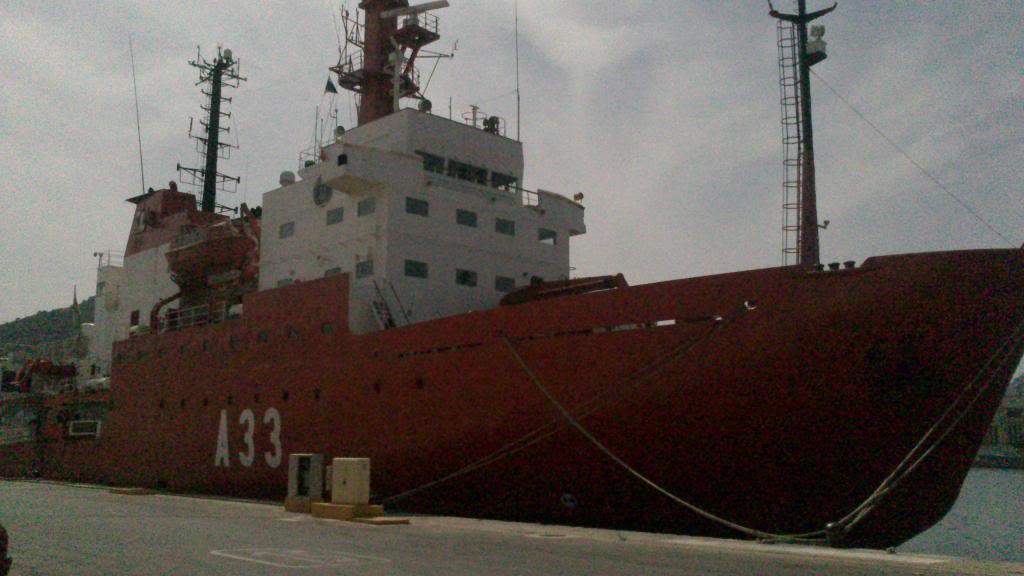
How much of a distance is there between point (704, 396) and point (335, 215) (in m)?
9.27

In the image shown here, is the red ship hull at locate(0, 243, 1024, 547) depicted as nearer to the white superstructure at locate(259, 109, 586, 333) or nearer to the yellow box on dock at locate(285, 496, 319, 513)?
the yellow box on dock at locate(285, 496, 319, 513)

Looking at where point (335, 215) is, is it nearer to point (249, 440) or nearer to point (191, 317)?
point (249, 440)

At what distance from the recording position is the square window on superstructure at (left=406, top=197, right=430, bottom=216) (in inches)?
618

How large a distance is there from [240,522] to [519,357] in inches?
164

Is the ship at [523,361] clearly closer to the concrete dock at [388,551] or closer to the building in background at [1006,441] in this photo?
the concrete dock at [388,551]

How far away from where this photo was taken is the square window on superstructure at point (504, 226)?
1691cm

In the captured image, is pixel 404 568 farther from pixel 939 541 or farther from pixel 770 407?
pixel 939 541

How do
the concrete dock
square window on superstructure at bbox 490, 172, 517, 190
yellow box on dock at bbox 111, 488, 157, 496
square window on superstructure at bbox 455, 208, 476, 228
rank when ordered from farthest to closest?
square window on superstructure at bbox 490, 172, 517, 190 → yellow box on dock at bbox 111, 488, 157, 496 → square window on superstructure at bbox 455, 208, 476, 228 → the concrete dock

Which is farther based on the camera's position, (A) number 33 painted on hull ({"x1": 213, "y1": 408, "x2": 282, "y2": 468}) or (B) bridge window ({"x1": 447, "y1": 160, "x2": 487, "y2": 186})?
(B) bridge window ({"x1": 447, "y1": 160, "x2": 487, "y2": 186})

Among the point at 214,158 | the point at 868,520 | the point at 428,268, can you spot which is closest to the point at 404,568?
the point at 868,520

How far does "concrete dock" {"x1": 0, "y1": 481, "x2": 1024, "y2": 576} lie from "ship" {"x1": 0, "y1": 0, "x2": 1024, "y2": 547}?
118 centimetres

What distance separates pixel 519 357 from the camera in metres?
11.5

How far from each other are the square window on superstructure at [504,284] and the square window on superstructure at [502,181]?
2.30 metres

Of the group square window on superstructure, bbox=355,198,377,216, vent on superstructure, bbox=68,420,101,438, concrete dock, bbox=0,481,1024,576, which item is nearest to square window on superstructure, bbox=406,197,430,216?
square window on superstructure, bbox=355,198,377,216
